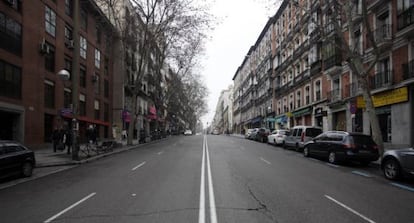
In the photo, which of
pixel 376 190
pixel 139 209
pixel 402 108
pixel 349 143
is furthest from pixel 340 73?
pixel 139 209

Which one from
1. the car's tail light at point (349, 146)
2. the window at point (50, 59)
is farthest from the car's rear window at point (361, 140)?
the window at point (50, 59)

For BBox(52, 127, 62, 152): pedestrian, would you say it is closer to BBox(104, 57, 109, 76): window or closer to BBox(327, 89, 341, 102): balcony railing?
BBox(104, 57, 109, 76): window

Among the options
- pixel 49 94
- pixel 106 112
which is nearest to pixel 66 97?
pixel 49 94

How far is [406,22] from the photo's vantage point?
69.0 feet

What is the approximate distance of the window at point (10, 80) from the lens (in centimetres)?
2083

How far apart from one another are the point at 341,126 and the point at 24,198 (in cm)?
2756

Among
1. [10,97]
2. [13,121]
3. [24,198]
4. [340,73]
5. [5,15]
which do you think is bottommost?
[24,198]

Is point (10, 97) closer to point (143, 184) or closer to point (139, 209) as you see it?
point (143, 184)

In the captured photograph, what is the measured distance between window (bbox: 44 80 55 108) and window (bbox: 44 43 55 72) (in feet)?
3.65

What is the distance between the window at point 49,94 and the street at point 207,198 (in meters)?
15.7

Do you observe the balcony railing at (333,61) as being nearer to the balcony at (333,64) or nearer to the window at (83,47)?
the balcony at (333,64)

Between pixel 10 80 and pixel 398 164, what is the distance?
21.1 metres

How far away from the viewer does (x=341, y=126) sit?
31.0 meters

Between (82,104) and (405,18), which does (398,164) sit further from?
(82,104)
